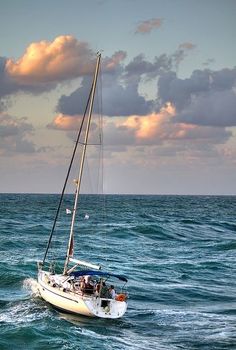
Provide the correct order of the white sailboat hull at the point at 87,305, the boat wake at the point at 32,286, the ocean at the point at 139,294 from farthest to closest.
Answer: the boat wake at the point at 32,286, the white sailboat hull at the point at 87,305, the ocean at the point at 139,294

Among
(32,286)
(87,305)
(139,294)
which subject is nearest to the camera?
(87,305)

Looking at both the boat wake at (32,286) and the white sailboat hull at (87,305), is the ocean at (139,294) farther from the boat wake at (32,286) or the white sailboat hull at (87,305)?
the white sailboat hull at (87,305)

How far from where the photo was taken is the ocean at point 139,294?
128ft

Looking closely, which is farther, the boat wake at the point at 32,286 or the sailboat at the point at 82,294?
the boat wake at the point at 32,286

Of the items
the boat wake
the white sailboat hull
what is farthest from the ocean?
the white sailboat hull

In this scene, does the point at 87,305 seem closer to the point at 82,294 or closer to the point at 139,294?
the point at 82,294

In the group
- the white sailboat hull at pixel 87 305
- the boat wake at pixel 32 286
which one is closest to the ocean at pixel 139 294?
the boat wake at pixel 32 286

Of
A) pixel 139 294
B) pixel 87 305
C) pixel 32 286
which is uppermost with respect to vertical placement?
pixel 87 305

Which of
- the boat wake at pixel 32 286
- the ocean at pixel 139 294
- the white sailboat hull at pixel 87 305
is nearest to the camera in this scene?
the ocean at pixel 139 294

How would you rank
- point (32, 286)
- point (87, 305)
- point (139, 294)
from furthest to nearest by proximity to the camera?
point (139, 294) → point (32, 286) → point (87, 305)

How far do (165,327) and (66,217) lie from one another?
10118cm

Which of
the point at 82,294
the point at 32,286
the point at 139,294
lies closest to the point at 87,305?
the point at 82,294

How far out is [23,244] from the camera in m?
86.6

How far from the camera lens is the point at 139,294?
180ft
